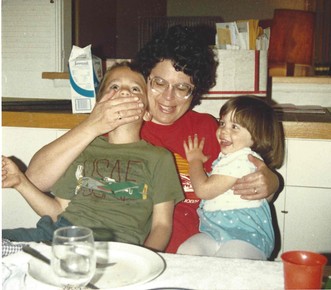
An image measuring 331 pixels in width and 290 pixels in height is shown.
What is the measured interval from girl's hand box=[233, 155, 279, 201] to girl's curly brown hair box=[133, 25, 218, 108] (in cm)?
37

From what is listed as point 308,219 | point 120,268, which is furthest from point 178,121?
point 120,268

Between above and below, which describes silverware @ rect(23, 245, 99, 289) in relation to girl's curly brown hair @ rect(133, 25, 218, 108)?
below

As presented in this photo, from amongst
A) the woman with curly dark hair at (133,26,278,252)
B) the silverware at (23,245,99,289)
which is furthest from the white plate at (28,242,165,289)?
the woman with curly dark hair at (133,26,278,252)

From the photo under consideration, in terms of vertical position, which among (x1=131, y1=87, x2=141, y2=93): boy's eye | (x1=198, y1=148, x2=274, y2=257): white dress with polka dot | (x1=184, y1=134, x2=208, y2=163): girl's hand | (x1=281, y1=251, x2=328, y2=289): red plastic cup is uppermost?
(x1=131, y1=87, x2=141, y2=93): boy's eye

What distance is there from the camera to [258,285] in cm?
82

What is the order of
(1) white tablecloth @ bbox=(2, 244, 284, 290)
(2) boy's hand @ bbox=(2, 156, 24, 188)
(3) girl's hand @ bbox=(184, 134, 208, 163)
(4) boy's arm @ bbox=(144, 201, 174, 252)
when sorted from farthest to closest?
(3) girl's hand @ bbox=(184, 134, 208, 163)
(4) boy's arm @ bbox=(144, 201, 174, 252)
(2) boy's hand @ bbox=(2, 156, 24, 188)
(1) white tablecloth @ bbox=(2, 244, 284, 290)

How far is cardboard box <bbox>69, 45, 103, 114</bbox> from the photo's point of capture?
1750 mm

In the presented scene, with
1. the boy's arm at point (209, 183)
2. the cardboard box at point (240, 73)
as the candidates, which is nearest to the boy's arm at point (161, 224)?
the boy's arm at point (209, 183)

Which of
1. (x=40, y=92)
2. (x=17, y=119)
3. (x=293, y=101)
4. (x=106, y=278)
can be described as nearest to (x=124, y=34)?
(x=40, y=92)

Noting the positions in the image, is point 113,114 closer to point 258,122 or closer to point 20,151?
point 258,122

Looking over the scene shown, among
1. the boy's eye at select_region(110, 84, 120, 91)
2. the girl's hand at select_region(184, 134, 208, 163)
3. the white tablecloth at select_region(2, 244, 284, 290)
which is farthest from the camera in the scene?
the girl's hand at select_region(184, 134, 208, 163)

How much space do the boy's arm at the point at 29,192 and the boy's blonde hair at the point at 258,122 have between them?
24.0 inches

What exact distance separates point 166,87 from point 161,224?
47 cm

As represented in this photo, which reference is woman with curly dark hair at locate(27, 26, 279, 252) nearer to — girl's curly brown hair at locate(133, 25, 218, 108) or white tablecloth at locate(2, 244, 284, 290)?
girl's curly brown hair at locate(133, 25, 218, 108)
